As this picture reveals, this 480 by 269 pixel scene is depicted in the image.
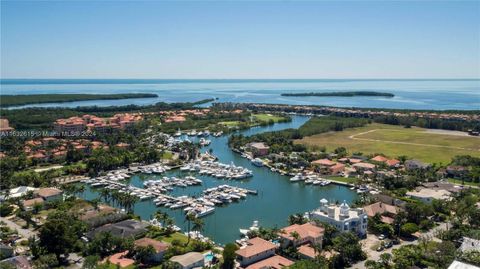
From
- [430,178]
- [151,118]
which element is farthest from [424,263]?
[151,118]

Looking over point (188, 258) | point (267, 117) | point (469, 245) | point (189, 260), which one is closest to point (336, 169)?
point (469, 245)

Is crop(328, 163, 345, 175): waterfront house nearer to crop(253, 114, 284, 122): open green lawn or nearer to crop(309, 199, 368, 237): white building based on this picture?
crop(309, 199, 368, 237): white building

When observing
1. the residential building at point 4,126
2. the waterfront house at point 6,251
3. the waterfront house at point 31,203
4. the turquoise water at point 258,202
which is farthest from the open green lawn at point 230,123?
the waterfront house at point 6,251

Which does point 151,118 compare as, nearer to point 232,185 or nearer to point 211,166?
point 211,166

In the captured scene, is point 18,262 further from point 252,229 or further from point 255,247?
point 252,229

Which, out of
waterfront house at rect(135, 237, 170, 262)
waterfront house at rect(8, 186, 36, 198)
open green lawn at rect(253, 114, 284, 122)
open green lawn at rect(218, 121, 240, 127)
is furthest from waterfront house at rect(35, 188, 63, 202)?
open green lawn at rect(253, 114, 284, 122)

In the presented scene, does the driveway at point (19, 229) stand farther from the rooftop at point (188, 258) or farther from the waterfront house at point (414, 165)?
the waterfront house at point (414, 165)

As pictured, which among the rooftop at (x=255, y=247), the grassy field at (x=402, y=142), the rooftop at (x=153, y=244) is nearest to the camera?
the rooftop at (x=255, y=247)
